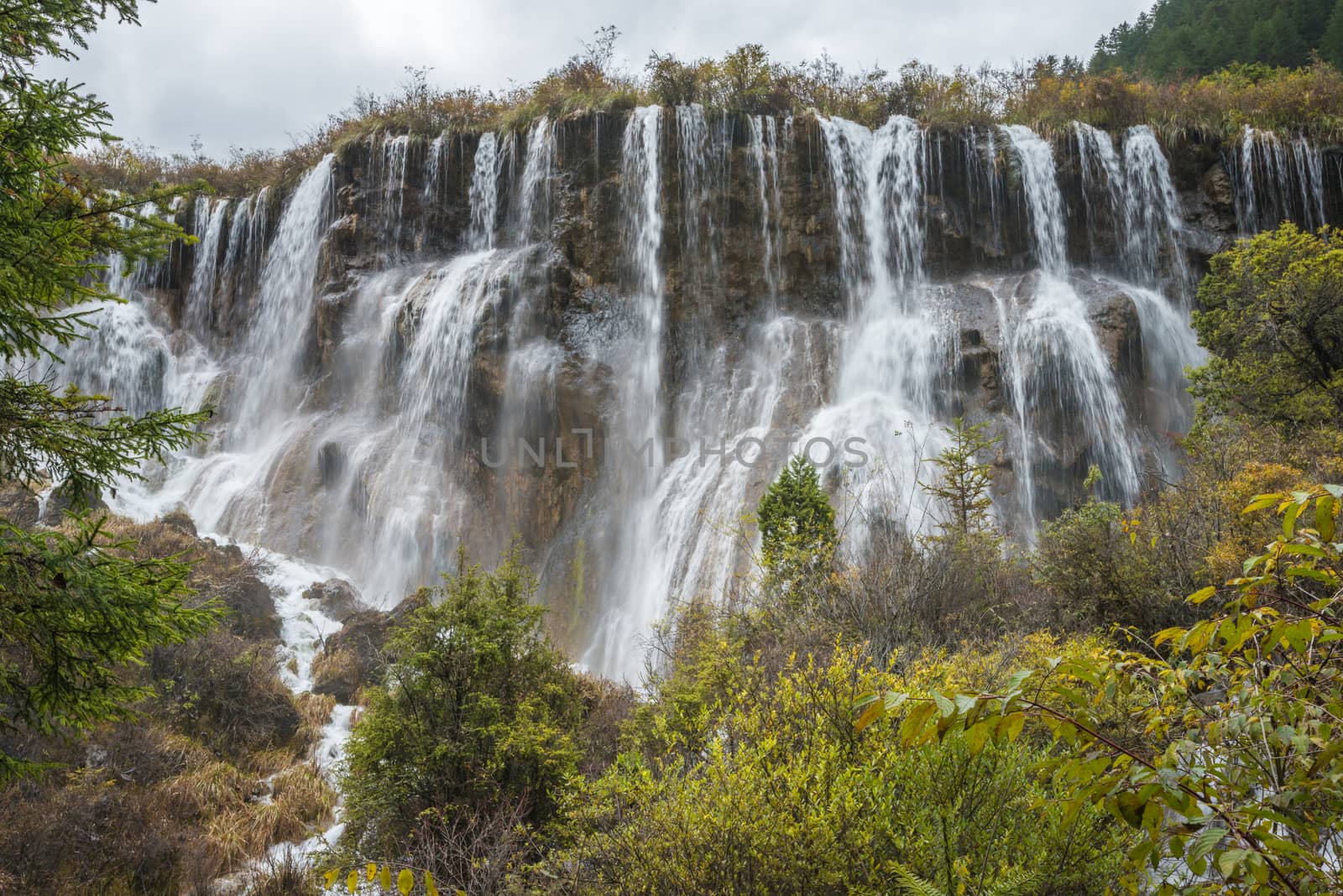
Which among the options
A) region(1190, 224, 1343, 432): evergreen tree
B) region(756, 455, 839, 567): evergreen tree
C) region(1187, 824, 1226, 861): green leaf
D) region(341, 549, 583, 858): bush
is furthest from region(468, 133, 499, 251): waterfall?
region(1187, 824, 1226, 861): green leaf

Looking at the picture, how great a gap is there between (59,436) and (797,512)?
9966 millimetres

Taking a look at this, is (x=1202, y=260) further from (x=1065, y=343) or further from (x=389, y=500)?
(x=389, y=500)

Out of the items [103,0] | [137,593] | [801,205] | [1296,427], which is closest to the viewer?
[137,593]

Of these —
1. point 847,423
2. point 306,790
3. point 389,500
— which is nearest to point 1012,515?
point 847,423

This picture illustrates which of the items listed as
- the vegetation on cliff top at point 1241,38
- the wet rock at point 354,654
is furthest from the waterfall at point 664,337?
the vegetation on cliff top at point 1241,38

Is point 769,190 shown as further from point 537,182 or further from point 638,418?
point 638,418

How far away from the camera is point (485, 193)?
2520 cm

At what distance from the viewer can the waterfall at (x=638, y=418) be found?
18.0m

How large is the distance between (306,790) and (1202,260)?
25204mm

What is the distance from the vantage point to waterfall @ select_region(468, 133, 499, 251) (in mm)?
25000

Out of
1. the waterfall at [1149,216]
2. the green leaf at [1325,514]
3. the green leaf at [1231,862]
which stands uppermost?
the waterfall at [1149,216]

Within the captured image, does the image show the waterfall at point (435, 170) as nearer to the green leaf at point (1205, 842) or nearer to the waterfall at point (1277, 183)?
the waterfall at point (1277, 183)

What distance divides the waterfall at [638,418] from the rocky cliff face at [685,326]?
0.09 m

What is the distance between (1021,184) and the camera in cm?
2259
